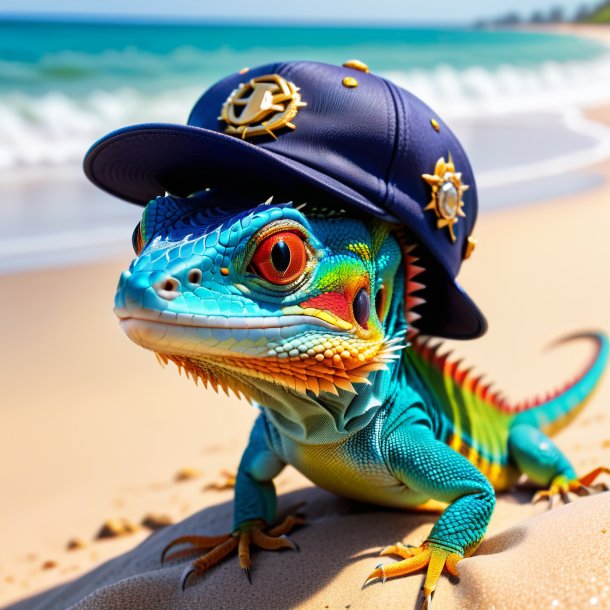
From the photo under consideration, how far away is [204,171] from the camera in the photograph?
2.34 metres

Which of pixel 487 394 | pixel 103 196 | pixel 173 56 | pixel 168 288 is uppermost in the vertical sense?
pixel 168 288

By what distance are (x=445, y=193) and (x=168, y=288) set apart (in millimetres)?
968

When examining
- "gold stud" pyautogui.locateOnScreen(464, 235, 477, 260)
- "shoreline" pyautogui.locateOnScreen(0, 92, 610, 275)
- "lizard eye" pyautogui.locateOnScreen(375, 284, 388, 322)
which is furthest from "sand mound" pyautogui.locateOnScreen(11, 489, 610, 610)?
"shoreline" pyautogui.locateOnScreen(0, 92, 610, 275)

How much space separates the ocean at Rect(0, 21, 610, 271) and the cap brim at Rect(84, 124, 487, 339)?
5372 millimetres

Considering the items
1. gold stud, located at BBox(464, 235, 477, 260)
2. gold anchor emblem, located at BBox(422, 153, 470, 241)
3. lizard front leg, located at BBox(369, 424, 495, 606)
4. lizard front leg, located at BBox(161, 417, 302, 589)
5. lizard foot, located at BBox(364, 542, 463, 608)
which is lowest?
lizard front leg, located at BBox(161, 417, 302, 589)

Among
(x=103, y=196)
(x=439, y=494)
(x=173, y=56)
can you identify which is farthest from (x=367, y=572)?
(x=173, y=56)

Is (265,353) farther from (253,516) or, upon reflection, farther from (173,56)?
(173,56)

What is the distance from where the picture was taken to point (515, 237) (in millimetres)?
8195

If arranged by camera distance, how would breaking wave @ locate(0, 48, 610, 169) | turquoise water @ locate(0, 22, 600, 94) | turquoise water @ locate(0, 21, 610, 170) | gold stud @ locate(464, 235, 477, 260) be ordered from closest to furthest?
gold stud @ locate(464, 235, 477, 260), breaking wave @ locate(0, 48, 610, 169), turquoise water @ locate(0, 21, 610, 170), turquoise water @ locate(0, 22, 600, 94)

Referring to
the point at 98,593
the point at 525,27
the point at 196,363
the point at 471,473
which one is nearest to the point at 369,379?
the point at 471,473

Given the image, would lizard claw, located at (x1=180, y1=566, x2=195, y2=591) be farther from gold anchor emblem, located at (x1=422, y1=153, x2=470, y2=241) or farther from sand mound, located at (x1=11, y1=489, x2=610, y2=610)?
gold anchor emblem, located at (x1=422, y1=153, x2=470, y2=241)

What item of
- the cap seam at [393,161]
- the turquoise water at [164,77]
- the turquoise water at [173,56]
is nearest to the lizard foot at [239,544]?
the cap seam at [393,161]

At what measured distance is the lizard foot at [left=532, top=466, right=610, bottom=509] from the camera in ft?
9.20

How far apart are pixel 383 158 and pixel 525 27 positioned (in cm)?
9454
